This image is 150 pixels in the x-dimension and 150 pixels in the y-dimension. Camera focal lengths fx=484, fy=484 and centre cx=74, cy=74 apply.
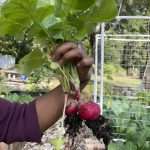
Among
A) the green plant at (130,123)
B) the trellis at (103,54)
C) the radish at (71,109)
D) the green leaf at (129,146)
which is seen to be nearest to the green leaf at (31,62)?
the radish at (71,109)

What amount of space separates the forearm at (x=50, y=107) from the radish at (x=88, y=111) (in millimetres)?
231

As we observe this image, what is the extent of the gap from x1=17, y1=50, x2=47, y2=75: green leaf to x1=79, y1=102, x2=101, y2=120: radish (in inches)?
5.4

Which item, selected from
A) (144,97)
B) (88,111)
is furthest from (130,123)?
(88,111)

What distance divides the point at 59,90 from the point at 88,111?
0.87ft

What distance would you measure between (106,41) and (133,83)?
0.54 metres

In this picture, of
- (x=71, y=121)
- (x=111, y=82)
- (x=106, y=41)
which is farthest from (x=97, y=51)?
(x=71, y=121)

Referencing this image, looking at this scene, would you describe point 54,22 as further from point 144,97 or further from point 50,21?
point 144,97

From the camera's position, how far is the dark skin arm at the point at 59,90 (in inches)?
42.6

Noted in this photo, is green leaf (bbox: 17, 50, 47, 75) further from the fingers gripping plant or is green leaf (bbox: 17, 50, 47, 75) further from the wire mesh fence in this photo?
the wire mesh fence

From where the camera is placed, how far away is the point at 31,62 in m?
1.11

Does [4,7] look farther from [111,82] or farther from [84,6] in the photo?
[111,82]

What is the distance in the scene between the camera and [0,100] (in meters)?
1.43

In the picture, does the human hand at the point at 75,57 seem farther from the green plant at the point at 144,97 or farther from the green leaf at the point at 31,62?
the green plant at the point at 144,97

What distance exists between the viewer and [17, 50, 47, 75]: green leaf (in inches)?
42.9
